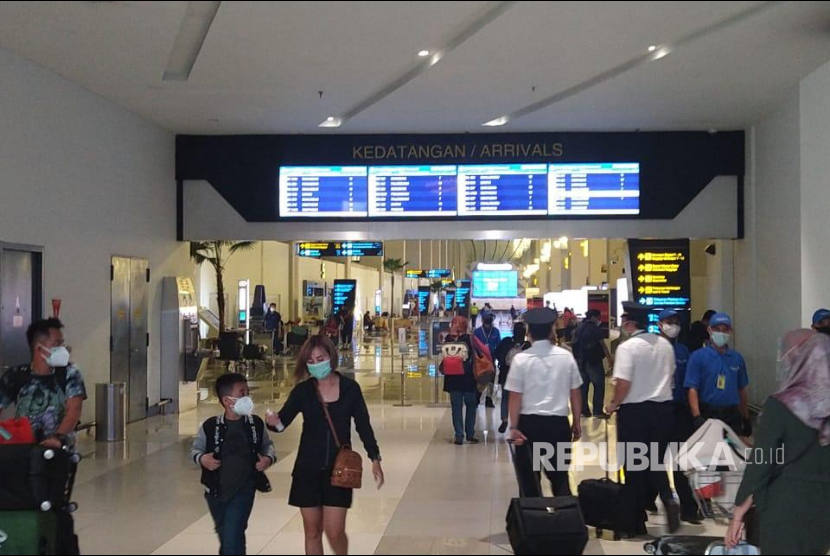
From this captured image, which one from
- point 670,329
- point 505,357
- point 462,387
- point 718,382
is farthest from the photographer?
point 505,357

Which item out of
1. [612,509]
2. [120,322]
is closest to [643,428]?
[612,509]

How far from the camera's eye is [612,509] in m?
7.45

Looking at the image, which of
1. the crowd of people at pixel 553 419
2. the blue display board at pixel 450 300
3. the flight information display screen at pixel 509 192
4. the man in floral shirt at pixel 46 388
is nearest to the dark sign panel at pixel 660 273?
the flight information display screen at pixel 509 192

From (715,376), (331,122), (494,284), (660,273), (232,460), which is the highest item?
(331,122)

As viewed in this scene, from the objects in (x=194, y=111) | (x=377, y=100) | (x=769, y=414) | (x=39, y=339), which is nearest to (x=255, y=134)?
(x=194, y=111)

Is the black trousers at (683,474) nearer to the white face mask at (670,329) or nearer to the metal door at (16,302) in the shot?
the white face mask at (670,329)

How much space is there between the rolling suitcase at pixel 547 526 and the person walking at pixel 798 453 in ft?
4.56

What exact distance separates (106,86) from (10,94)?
192 cm

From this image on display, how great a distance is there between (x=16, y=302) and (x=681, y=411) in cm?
710

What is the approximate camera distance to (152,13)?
8.81 metres

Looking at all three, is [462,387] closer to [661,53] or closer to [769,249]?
[661,53]

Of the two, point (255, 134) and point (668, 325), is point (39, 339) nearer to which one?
point (668, 325)

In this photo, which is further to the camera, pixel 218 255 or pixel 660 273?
pixel 218 255

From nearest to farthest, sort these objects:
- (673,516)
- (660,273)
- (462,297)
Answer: (673,516) → (660,273) → (462,297)
